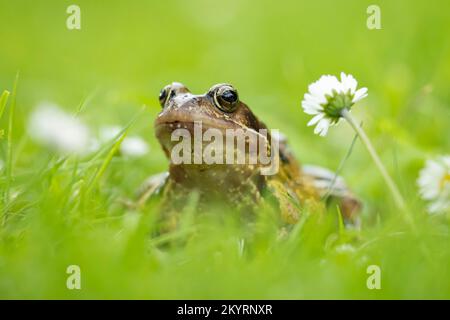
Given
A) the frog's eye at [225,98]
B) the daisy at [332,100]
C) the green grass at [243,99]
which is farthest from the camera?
the frog's eye at [225,98]

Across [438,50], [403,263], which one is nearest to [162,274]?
[403,263]

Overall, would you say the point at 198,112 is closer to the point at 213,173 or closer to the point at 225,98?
the point at 225,98

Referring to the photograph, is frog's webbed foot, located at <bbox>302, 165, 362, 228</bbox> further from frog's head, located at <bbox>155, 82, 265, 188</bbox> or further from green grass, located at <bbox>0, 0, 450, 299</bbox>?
frog's head, located at <bbox>155, 82, 265, 188</bbox>

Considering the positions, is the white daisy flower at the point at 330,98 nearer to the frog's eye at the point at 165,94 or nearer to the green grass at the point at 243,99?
the green grass at the point at 243,99

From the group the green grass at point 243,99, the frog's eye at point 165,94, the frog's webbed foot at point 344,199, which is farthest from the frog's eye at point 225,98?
the frog's webbed foot at point 344,199

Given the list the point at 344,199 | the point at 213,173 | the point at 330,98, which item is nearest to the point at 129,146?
the point at 213,173
